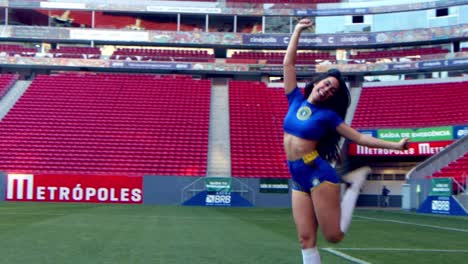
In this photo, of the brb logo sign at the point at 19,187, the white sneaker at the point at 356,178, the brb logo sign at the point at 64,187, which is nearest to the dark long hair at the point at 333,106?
the white sneaker at the point at 356,178

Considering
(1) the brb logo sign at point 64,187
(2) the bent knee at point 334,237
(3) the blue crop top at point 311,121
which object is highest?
(3) the blue crop top at point 311,121

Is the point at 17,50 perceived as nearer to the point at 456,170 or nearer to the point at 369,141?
the point at 456,170

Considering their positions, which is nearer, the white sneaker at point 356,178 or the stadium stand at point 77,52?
the white sneaker at point 356,178

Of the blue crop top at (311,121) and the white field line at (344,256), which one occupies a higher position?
the blue crop top at (311,121)

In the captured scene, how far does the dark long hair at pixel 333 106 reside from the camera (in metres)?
5.20

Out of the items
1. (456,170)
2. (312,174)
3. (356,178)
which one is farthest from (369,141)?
(456,170)

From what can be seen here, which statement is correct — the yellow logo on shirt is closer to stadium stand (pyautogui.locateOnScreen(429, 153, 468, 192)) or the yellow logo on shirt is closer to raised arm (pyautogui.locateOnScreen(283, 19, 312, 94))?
raised arm (pyautogui.locateOnScreen(283, 19, 312, 94))

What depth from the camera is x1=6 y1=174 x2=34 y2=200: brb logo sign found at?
94.5 feet

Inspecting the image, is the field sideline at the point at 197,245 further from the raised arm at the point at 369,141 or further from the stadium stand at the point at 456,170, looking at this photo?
the stadium stand at the point at 456,170

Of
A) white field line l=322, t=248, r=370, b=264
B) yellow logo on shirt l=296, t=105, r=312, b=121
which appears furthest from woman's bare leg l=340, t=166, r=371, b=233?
white field line l=322, t=248, r=370, b=264

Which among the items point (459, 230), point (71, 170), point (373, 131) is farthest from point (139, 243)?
point (373, 131)

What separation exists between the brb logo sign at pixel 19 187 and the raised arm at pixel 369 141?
2581 cm

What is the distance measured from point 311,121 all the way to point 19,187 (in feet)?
85.8

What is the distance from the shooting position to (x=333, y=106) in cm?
523
